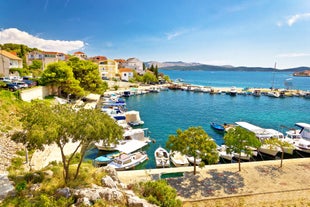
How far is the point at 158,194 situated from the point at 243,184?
7.10 metres

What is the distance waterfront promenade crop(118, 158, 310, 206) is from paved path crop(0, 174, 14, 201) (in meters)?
7.00

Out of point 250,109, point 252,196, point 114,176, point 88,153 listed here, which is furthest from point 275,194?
point 250,109

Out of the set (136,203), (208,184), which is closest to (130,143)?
(208,184)

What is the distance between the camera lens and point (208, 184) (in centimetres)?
1482

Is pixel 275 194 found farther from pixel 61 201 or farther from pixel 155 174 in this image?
pixel 61 201

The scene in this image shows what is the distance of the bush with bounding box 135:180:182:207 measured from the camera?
11.1 m

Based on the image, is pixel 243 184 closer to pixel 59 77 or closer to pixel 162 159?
pixel 162 159

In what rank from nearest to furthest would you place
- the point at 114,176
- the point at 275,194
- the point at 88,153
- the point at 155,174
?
1. the point at 114,176
2. the point at 275,194
3. the point at 155,174
4. the point at 88,153

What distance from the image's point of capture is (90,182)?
11641mm

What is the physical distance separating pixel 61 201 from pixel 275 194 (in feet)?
43.5

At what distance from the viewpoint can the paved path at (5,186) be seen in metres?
10.0

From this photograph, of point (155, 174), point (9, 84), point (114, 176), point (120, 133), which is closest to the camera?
point (120, 133)

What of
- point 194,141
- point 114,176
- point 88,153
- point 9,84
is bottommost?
point 88,153

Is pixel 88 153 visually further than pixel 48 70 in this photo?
No
